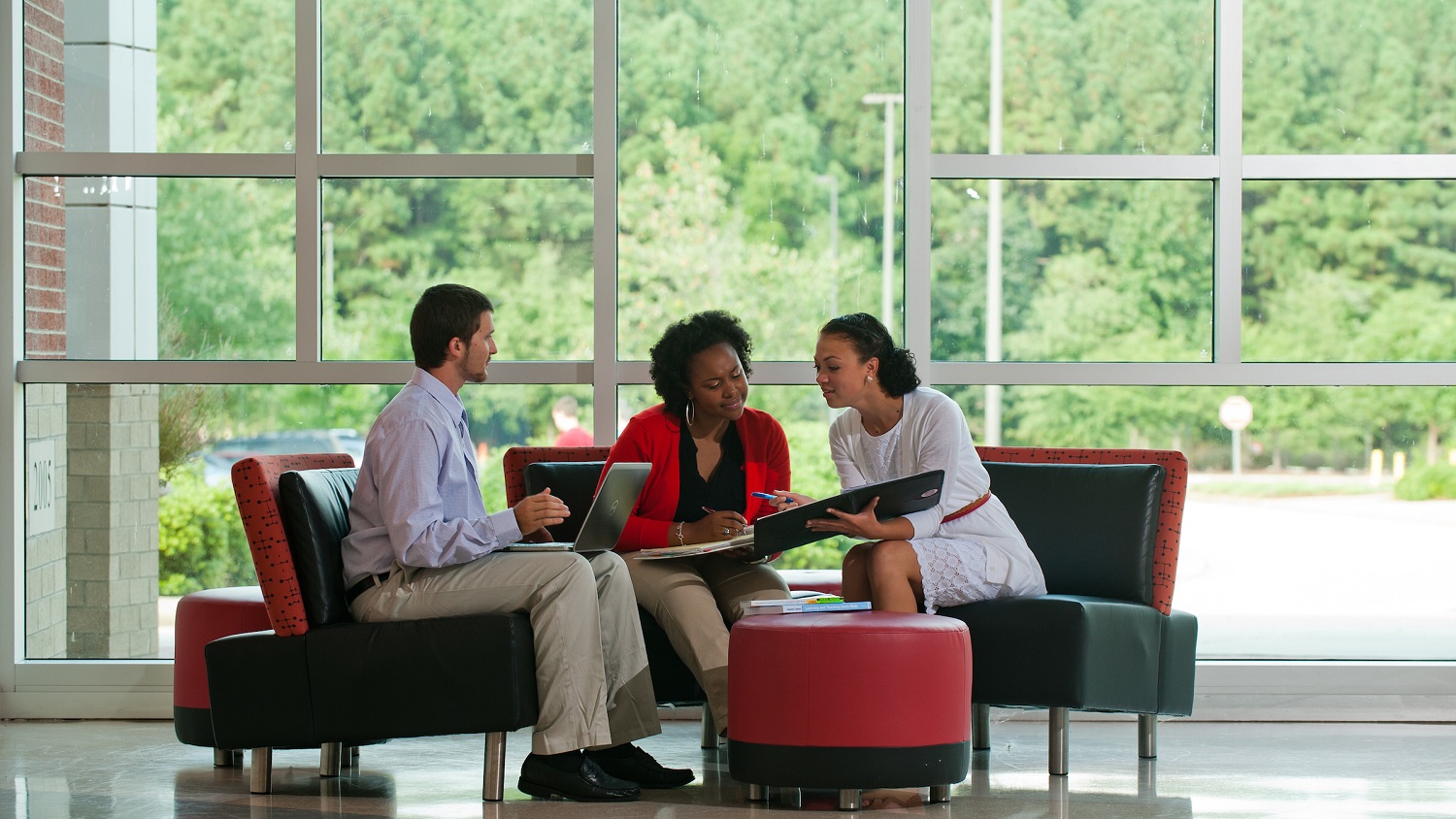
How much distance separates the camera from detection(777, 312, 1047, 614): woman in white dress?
3.74 meters

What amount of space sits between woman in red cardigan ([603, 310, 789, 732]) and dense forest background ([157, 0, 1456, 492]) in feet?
2.73

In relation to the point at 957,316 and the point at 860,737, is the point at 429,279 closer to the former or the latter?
the point at 957,316

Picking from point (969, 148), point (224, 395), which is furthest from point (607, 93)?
point (224, 395)

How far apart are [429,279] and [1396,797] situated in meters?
3.31

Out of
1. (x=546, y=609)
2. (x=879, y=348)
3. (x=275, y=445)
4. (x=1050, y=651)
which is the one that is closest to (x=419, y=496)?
(x=546, y=609)

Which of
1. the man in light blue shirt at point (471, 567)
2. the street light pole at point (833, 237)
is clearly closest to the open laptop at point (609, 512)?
the man in light blue shirt at point (471, 567)

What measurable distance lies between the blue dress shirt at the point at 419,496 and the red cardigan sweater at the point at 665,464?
20.9 inches

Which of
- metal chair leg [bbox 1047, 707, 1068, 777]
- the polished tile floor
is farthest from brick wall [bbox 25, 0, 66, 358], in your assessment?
metal chair leg [bbox 1047, 707, 1068, 777]

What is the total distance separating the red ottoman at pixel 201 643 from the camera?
4.04 metres

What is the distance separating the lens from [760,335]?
5000 millimetres

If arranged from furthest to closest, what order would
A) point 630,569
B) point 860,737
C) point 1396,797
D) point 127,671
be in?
point 127,671 → point 630,569 → point 1396,797 → point 860,737

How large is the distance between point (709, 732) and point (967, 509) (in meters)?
1.02

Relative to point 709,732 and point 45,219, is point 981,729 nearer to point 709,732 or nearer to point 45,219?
point 709,732

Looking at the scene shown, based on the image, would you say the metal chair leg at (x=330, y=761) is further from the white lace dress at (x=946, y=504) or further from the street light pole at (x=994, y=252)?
the street light pole at (x=994, y=252)
